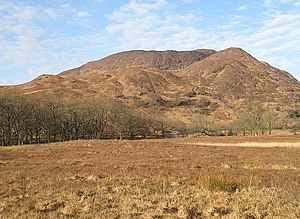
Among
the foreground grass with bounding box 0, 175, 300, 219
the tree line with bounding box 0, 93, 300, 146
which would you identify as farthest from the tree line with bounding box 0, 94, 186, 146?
the foreground grass with bounding box 0, 175, 300, 219

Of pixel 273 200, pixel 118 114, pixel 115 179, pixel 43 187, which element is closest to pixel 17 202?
pixel 43 187

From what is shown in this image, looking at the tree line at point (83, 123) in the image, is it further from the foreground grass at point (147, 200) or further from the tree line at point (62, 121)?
the foreground grass at point (147, 200)

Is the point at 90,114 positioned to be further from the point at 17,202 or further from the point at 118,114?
the point at 17,202

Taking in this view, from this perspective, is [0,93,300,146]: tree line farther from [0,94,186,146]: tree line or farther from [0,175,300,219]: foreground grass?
[0,175,300,219]: foreground grass

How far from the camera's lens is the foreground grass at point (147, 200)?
10414mm

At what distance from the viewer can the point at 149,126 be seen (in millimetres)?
131875

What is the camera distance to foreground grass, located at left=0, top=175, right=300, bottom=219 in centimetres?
1041

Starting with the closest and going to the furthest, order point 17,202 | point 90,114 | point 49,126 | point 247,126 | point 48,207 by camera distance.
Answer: point 48,207 → point 17,202 → point 49,126 → point 90,114 → point 247,126

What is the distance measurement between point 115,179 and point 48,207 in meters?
7.49

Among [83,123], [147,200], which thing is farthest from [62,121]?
[147,200]

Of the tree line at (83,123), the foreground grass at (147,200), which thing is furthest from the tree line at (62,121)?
the foreground grass at (147,200)

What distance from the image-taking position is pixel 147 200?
41.3ft

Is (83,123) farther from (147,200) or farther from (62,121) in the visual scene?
(147,200)

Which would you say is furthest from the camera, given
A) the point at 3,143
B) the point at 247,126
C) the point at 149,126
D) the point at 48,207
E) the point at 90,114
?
the point at 149,126
